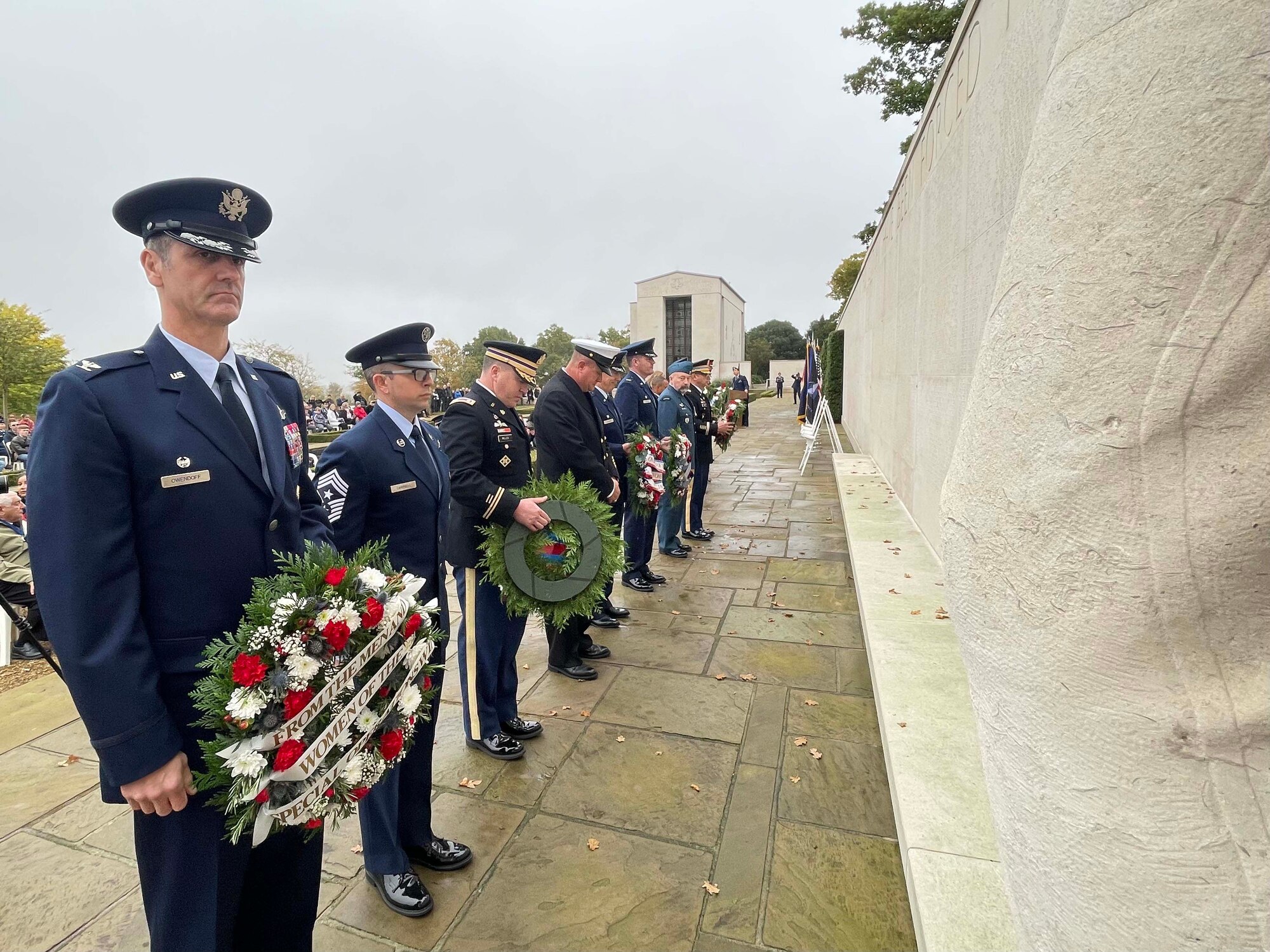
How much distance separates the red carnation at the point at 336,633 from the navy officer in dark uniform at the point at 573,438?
103 inches

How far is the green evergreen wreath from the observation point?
3402 mm

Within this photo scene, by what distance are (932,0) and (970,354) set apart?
61.2 ft

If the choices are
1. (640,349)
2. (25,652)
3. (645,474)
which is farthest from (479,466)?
(25,652)

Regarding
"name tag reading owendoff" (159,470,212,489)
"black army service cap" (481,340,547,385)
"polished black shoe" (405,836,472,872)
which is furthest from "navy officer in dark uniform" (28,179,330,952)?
"black army service cap" (481,340,547,385)

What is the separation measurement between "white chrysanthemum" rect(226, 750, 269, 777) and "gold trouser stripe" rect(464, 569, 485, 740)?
1879mm

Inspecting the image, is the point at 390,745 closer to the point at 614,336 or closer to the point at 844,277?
the point at 844,277

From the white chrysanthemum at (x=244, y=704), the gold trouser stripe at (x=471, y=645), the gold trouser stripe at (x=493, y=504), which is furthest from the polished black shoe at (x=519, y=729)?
the white chrysanthemum at (x=244, y=704)

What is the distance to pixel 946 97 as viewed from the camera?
537cm

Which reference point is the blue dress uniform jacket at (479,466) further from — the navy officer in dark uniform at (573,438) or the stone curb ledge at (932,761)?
the stone curb ledge at (932,761)

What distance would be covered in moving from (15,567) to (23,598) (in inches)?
10.5

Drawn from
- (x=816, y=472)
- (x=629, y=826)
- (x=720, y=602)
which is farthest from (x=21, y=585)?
(x=816, y=472)

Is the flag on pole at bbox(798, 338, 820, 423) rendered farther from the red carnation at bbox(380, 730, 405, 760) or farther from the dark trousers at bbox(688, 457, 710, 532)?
the red carnation at bbox(380, 730, 405, 760)

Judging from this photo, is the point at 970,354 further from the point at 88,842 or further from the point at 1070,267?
the point at 88,842

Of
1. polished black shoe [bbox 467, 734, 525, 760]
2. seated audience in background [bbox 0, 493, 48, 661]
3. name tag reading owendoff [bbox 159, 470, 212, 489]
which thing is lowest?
polished black shoe [bbox 467, 734, 525, 760]
